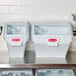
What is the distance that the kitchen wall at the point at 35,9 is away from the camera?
1.99 m

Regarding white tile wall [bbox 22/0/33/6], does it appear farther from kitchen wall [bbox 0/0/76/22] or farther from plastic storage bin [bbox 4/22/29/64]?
plastic storage bin [bbox 4/22/29/64]

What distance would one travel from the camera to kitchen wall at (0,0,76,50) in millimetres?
1989

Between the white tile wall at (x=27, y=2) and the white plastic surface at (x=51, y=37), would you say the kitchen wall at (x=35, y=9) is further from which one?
the white plastic surface at (x=51, y=37)

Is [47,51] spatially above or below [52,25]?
below

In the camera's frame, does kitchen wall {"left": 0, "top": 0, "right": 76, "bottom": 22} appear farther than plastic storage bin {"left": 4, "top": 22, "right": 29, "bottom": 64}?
Yes

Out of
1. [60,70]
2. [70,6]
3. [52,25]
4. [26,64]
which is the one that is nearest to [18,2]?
[52,25]

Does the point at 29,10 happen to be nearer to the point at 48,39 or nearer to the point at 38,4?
the point at 38,4

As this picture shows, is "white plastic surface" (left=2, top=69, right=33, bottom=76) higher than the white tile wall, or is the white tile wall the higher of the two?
the white tile wall

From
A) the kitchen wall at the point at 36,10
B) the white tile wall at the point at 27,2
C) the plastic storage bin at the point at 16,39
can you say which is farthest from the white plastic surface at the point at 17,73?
the white tile wall at the point at 27,2

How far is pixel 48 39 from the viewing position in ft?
5.62

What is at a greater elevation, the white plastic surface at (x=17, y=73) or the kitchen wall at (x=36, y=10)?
the kitchen wall at (x=36, y=10)

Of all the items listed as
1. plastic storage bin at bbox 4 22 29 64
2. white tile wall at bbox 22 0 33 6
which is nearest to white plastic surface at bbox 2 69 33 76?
plastic storage bin at bbox 4 22 29 64

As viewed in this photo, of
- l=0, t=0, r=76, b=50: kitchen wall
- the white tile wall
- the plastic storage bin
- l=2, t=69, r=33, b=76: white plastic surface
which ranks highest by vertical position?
the white tile wall

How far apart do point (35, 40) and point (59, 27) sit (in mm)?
365
